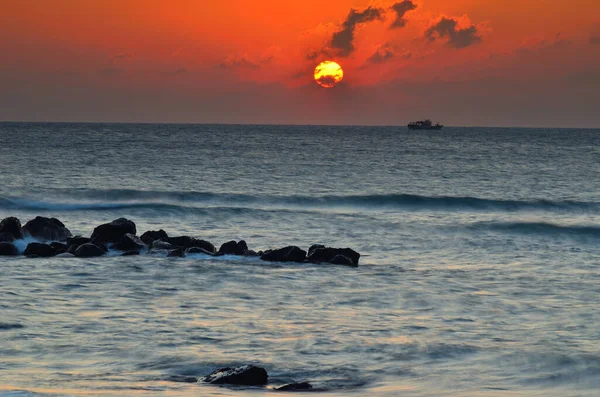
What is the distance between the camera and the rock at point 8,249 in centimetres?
2761

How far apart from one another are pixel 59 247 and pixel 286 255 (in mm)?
7549

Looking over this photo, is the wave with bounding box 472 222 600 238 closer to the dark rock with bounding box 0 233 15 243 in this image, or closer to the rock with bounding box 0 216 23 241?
the rock with bounding box 0 216 23 241

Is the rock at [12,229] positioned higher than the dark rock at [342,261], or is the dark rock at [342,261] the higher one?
the rock at [12,229]

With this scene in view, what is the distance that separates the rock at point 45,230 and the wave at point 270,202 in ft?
53.7

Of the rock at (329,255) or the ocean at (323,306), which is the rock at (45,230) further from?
the rock at (329,255)

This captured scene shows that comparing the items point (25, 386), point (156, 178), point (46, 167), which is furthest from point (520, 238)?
point (46, 167)

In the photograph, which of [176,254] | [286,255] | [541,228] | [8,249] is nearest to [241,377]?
[286,255]

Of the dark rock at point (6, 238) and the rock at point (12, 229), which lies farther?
the rock at point (12, 229)

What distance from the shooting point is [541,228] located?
39.9m

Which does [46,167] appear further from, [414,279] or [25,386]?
[25,386]

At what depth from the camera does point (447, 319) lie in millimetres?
18953

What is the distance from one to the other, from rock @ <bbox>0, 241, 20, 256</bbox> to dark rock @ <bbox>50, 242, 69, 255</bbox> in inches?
45.8

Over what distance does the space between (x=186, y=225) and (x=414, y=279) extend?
18.2 m

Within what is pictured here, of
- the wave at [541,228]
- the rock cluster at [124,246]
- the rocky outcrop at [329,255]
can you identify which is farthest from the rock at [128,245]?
the wave at [541,228]
